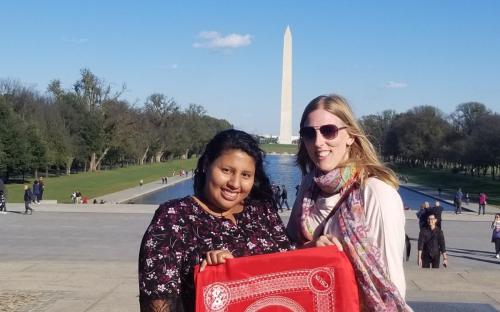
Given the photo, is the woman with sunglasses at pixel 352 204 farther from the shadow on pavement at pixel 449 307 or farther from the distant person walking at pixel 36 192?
the distant person walking at pixel 36 192

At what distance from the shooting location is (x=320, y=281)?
2.32m

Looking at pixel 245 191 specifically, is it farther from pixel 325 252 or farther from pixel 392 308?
pixel 392 308

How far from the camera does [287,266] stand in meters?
2.35

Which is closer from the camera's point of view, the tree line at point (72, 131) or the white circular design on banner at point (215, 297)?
the white circular design on banner at point (215, 297)

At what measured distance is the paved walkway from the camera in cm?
762

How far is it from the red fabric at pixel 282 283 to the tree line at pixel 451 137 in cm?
6026

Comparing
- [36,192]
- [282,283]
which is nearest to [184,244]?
[282,283]

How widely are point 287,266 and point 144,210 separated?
25102mm

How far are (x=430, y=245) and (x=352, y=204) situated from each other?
32.3ft

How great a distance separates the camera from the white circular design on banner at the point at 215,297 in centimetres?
228

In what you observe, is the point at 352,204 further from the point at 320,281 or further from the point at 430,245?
the point at 430,245

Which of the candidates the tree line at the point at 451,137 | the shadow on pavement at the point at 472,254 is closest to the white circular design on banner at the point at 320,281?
the shadow on pavement at the point at 472,254

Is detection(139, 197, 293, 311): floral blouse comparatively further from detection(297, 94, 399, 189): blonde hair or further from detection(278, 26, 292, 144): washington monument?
detection(278, 26, 292, 144): washington monument

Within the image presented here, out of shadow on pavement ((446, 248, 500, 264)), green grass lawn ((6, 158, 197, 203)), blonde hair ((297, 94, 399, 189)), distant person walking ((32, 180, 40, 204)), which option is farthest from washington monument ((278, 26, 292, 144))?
blonde hair ((297, 94, 399, 189))
